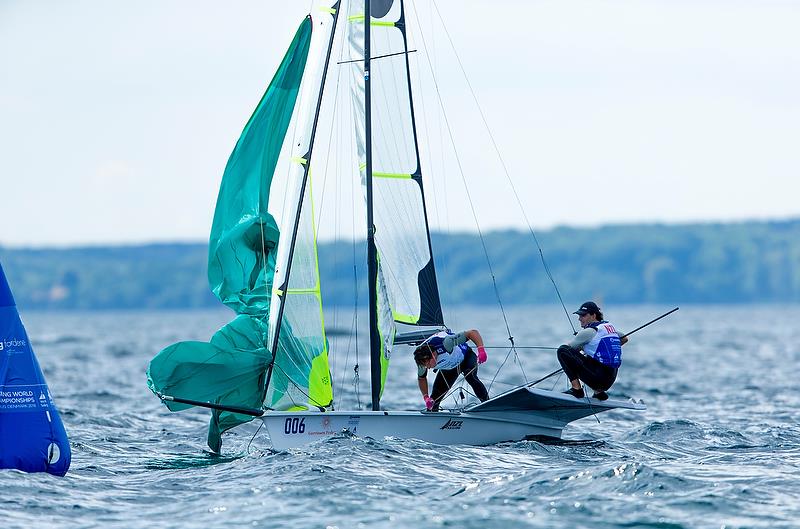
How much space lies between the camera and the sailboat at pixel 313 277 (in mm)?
12836

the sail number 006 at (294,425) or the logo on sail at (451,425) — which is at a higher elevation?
the sail number 006 at (294,425)

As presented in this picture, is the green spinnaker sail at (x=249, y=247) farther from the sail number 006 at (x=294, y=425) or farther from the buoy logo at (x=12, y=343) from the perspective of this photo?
the buoy logo at (x=12, y=343)

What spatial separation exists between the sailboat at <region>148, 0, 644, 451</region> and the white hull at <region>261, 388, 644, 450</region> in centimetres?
1

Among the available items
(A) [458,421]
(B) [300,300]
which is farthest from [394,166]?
(A) [458,421]

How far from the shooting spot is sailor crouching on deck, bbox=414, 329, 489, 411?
13.3 meters

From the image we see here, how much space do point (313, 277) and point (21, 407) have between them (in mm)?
3597

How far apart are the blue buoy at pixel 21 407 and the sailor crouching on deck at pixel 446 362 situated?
13.5 ft

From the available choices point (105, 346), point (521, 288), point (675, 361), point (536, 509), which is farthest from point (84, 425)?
point (521, 288)

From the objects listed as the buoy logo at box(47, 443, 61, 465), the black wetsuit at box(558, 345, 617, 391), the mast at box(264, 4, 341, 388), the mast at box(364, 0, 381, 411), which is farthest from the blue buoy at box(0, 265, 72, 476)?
the black wetsuit at box(558, 345, 617, 391)

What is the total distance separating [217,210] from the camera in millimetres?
13734

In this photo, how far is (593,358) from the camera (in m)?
13.2

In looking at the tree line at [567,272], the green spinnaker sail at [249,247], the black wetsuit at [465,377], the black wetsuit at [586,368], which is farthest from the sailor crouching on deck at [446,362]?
the tree line at [567,272]

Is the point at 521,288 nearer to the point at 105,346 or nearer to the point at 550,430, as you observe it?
the point at 105,346

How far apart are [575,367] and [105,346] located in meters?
38.2
